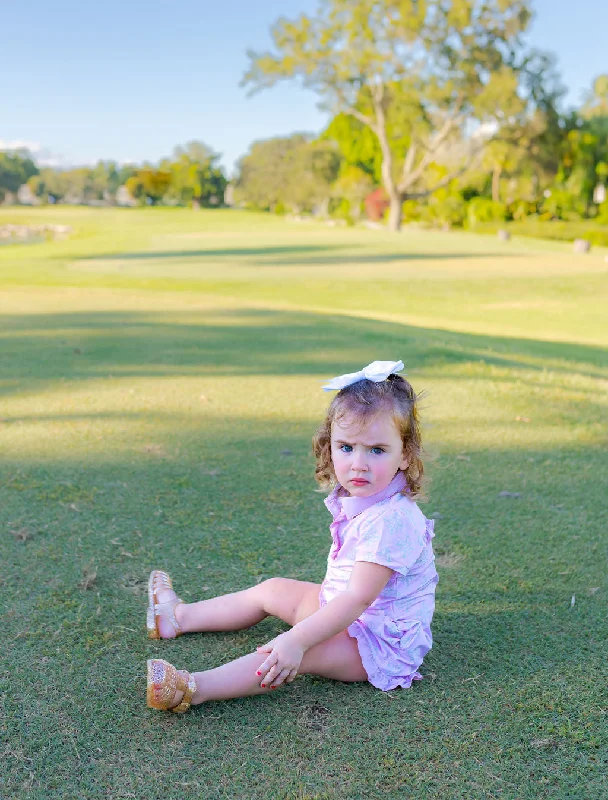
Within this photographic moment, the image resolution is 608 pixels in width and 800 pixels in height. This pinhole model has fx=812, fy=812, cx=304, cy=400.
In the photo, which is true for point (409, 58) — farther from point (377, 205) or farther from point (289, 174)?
point (289, 174)

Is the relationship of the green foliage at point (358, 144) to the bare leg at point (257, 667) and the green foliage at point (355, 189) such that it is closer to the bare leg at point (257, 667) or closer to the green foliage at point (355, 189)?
the green foliage at point (355, 189)

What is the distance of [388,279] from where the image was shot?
1830cm

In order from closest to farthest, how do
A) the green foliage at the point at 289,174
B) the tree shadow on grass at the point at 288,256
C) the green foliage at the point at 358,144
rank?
the tree shadow on grass at the point at 288,256, the green foliage at the point at 358,144, the green foliage at the point at 289,174

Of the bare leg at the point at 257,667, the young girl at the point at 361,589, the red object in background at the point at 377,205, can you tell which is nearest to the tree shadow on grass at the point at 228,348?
the young girl at the point at 361,589

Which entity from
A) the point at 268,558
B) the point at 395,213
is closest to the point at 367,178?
the point at 395,213

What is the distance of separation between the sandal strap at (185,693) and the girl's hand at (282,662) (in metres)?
0.18

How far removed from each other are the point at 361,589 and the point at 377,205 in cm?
6181

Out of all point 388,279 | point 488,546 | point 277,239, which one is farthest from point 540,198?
point 488,546

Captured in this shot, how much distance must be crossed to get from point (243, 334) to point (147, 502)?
15.3ft

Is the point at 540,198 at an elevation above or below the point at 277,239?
above

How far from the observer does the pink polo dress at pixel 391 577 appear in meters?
2.34

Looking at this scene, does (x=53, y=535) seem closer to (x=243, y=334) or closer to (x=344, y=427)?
(x=344, y=427)

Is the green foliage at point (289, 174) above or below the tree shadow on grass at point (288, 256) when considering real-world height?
above

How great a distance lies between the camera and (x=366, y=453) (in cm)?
239
